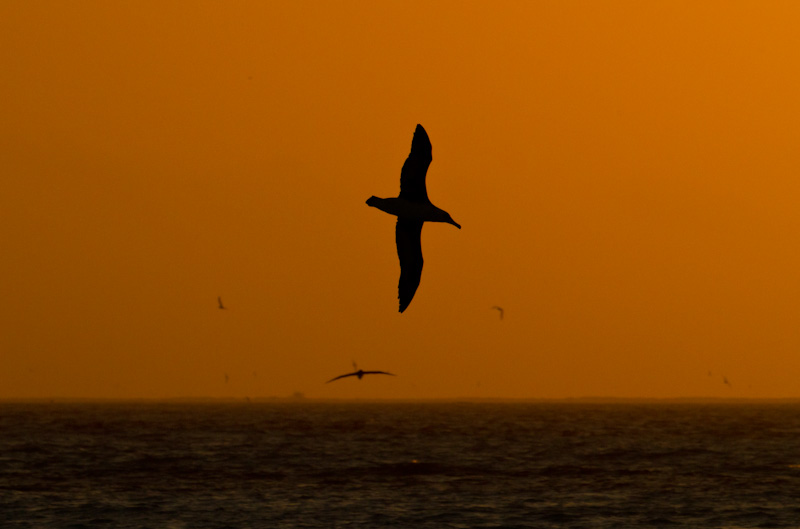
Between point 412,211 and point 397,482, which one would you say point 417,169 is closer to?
point 412,211

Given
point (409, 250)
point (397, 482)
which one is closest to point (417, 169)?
point (409, 250)

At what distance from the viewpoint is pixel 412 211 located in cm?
1531

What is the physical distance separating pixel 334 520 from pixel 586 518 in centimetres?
859

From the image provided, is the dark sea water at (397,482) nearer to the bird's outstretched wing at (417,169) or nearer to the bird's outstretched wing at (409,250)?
the bird's outstretched wing at (409,250)

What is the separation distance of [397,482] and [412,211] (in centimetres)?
4031

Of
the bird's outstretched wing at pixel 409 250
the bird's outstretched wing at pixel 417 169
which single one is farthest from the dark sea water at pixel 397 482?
the bird's outstretched wing at pixel 417 169

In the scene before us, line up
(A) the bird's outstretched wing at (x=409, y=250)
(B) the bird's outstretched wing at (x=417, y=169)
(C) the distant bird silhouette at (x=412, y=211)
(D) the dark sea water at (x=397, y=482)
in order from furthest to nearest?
(D) the dark sea water at (x=397, y=482)
(A) the bird's outstretched wing at (x=409, y=250)
(B) the bird's outstretched wing at (x=417, y=169)
(C) the distant bird silhouette at (x=412, y=211)

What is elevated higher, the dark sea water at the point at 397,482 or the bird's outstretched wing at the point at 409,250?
the bird's outstretched wing at the point at 409,250

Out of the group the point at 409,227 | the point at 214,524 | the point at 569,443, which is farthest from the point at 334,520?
the point at 569,443

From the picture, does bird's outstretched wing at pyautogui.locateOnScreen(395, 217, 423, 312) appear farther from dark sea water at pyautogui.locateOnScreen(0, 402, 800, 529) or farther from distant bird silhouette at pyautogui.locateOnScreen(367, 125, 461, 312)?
dark sea water at pyautogui.locateOnScreen(0, 402, 800, 529)

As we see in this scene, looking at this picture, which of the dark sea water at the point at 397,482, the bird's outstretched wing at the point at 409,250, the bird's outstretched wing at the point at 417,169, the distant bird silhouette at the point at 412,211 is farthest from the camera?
the dark sea water at the point at 397,482

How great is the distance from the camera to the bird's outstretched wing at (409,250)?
51.6ft

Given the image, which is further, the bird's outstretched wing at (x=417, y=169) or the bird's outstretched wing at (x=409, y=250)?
the bird's outstretched wing at (x=409, y=250)

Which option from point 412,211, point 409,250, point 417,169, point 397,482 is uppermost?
point 417,169
